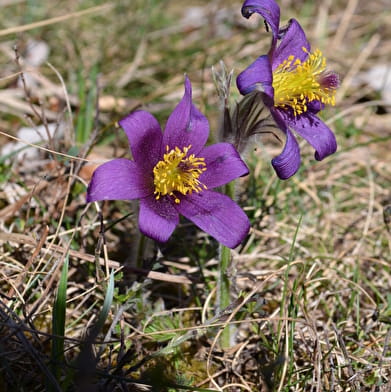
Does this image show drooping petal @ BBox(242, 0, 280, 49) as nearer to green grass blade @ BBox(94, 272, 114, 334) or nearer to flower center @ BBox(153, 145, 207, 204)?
flower center @ BBox(153, 145, 207, 204)

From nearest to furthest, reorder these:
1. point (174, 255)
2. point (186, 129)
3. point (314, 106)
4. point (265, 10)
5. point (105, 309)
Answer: point (105, 309) < point (265, 10) < point (186, 129) < point (314, 106) < point (174, 255)

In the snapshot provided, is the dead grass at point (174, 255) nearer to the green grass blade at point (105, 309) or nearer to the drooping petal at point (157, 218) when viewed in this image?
the green grass blade at point (105, 309)

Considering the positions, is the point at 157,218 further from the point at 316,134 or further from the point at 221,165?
the point at 316,134

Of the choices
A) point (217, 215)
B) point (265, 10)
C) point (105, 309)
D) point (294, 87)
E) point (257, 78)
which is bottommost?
point (105, 309)

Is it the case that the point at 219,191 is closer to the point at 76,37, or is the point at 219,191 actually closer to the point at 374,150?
the point at 374,150

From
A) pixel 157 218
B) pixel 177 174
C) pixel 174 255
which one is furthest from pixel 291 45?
pixel 174 255

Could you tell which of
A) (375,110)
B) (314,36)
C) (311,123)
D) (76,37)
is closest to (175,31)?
(76,37)

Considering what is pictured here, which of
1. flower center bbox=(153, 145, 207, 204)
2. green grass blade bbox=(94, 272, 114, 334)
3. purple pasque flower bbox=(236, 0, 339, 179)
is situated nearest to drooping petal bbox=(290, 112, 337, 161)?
purple pasque flower bbox=(236, 0, 339, 179)
